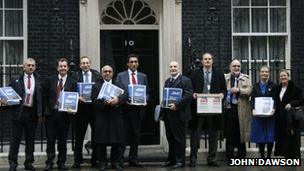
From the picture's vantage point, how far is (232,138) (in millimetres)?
12609

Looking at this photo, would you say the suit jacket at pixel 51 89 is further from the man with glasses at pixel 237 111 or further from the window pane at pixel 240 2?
the window pane at pixel 240 2

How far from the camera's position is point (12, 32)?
46.8 feet

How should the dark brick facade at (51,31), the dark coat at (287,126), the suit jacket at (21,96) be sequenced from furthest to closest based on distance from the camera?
the dark brick facade at (51,31)
the dark coat at (287,126)
the suit jacket at (21,96)

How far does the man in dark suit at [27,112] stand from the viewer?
1174 cm

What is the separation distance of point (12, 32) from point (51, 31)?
0.94 metres

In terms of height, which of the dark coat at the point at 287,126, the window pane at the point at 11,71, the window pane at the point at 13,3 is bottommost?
the dark coat at the point at 287,126

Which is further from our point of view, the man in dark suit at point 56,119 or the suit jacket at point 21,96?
the man in dark suit at point 56,119

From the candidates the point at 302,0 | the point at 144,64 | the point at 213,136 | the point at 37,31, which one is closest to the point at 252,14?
the point at 302,0

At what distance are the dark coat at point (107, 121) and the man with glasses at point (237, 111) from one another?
216cm

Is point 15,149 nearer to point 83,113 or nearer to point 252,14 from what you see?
point 83,113

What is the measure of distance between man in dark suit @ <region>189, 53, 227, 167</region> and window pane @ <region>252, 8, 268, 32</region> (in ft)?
9.95

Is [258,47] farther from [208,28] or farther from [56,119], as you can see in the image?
[56,119]

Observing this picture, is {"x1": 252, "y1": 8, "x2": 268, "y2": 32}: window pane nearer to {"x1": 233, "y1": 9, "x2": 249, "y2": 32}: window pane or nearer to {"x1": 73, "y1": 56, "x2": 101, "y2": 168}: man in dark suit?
{"x1": 233, "y1": 9, "x2": 249, "y2": 32}: window pane

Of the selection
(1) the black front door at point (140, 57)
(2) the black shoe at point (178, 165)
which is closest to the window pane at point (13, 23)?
(1) the black front door at point (140, 57)
